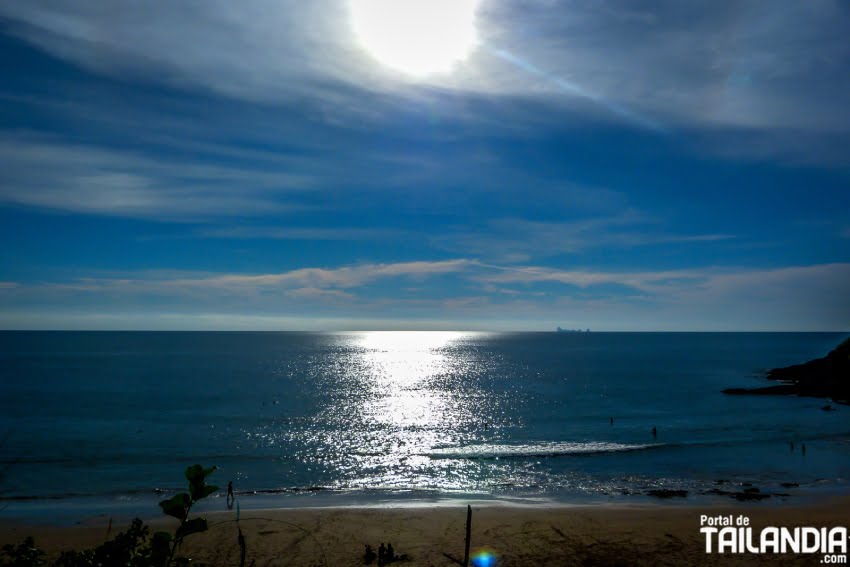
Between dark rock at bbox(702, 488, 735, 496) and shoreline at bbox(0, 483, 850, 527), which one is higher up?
dark rock at bbox(702, 488, 735, 496)

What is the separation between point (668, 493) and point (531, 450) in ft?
51.5

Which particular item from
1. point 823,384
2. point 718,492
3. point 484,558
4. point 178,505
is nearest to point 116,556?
point 178,505

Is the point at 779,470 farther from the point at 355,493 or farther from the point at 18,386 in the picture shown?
the point at 18,386

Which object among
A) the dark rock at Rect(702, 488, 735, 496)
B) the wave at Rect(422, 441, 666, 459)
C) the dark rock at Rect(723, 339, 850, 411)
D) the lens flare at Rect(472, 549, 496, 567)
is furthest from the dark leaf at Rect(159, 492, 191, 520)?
the dark rock at Rect(723, 339, 850, 411)

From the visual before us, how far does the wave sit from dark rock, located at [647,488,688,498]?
1187 cm

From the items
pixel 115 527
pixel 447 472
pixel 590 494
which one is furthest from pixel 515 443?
pixel 115 527

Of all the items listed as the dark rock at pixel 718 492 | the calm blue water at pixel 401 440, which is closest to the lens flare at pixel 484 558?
the calm blue water at pixel 401 440

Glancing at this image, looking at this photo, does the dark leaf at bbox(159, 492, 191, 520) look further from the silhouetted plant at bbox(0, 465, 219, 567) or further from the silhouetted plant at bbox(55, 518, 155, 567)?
the silhouetted plant at bbox(55, 518, 155, 567)

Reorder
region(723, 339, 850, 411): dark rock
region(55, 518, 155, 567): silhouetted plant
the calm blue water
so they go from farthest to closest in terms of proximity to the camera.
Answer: region(723, 339, 850, 411): dark rock
the calm blue water
region(55, 518, 155, 567): silhouetted plant

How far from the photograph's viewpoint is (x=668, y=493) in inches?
1363

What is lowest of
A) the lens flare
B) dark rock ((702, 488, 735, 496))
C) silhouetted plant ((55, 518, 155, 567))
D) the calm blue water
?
the calm blue water

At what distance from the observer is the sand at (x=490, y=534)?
2359cm

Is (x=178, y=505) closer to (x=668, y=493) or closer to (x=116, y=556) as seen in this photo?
(x=116, y=556)

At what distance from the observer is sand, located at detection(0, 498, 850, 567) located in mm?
23594
